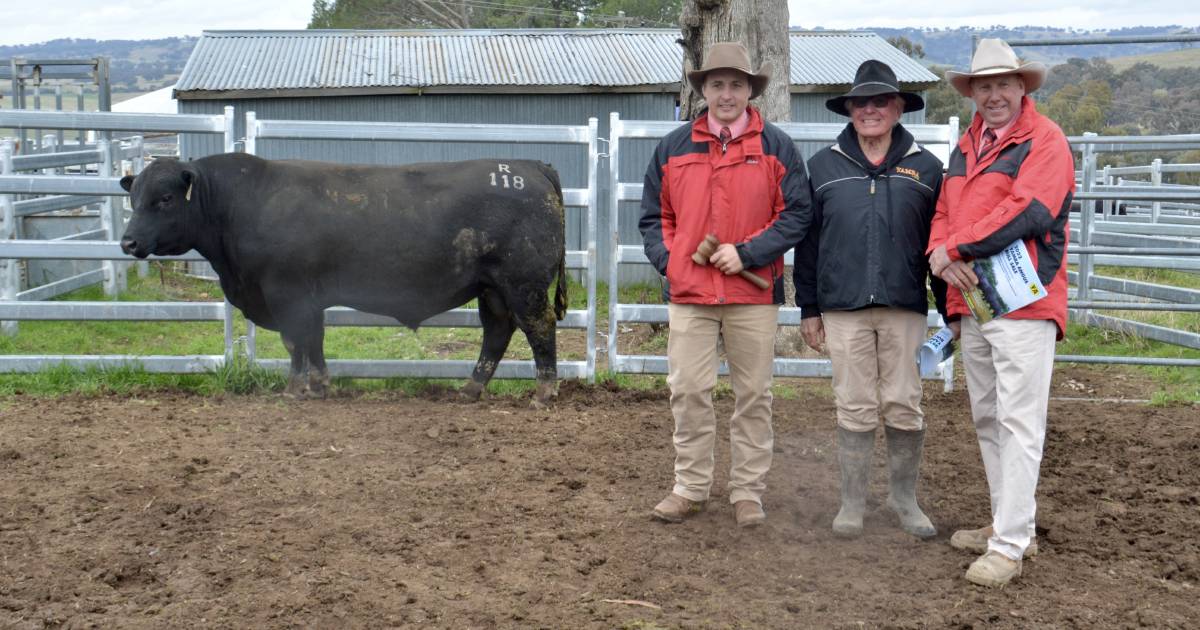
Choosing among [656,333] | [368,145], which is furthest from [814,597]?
[368,145]

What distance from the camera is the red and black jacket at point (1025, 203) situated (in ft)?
14.1

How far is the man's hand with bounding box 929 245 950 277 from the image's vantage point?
451 centimetres

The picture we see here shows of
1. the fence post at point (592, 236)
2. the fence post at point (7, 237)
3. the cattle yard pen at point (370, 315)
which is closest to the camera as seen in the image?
the cattle yard pen at point (370, 315)

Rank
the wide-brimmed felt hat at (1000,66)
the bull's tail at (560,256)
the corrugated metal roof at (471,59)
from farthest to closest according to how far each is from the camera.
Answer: the corrugated metal roof at (471,59)
the bull's tail at (560,256)
the wide-brimmed felt hat at (1000,66)

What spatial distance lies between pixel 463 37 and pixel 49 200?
748cm

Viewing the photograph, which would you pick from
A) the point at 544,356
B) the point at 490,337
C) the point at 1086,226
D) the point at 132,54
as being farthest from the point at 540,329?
the point at 132,54

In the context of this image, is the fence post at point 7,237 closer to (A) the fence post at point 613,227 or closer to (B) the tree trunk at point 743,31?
→ (A) the fence post at point 613,227

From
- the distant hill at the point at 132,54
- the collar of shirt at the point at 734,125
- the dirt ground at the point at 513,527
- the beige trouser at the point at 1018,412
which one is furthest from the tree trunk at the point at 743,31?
the distant hill at the point at 132,54

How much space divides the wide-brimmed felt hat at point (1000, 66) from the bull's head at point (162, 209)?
15.8ft

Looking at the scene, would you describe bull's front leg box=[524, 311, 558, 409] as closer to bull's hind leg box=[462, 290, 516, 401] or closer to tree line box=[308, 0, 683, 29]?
bull's hind leg box=[462, 290, 516, 401]

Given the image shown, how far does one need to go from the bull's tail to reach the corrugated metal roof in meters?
7.58

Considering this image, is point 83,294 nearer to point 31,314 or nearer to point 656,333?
point 31,314

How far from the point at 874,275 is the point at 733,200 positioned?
0.70m

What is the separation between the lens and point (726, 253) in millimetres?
4879
